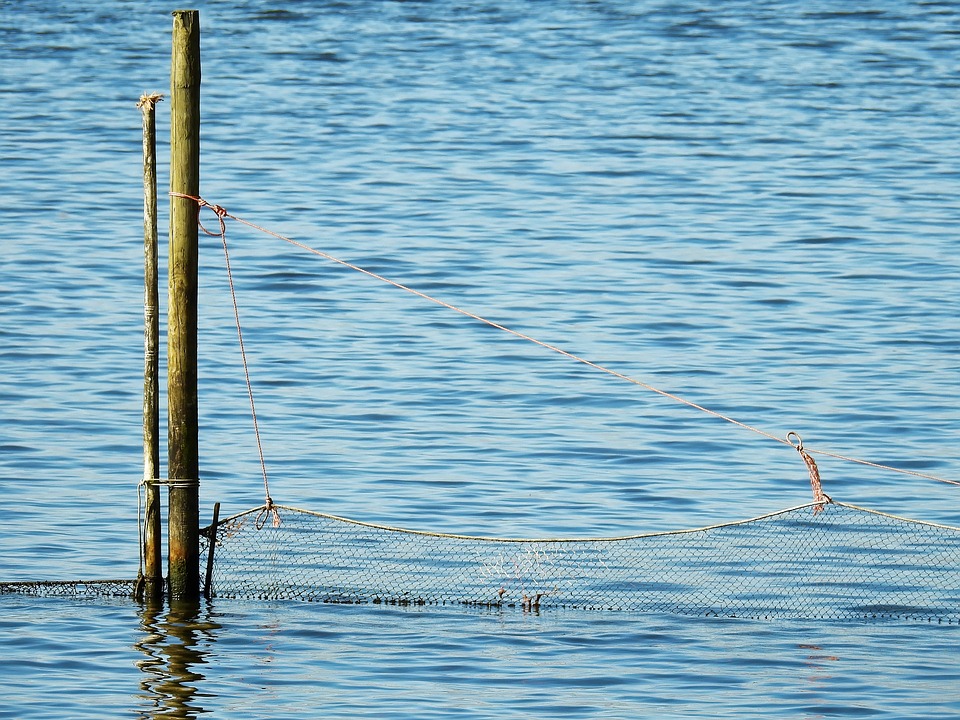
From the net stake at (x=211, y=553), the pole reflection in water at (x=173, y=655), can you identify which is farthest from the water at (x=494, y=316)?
the net stake at (x=211, y=553)

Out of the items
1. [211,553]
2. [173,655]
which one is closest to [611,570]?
[211,553]

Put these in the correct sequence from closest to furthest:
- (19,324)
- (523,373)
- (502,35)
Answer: (523,373)
(19,324)
(502,35)

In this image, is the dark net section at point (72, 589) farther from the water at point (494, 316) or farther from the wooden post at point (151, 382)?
the wooden post at point (151, 382)

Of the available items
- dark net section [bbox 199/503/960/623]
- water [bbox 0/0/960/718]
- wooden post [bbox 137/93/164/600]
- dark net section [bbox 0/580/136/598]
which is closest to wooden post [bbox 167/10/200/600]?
wooden post [bbox 137/93/164/600]

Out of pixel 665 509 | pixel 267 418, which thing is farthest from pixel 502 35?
pixel 665 509

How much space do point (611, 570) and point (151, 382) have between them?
3588 mm

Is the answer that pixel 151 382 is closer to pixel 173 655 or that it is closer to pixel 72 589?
pixel 72 589

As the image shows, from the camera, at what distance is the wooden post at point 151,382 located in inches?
462

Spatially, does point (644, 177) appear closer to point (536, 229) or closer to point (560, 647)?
point (536, 229)

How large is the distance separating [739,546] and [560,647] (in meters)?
2.66

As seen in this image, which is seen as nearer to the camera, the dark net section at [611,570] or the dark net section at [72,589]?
the dark net section at [72,589]

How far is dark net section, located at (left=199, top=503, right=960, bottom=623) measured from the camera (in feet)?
40.3

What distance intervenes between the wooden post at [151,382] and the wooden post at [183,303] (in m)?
0.12

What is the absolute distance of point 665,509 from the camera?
1495 cm
